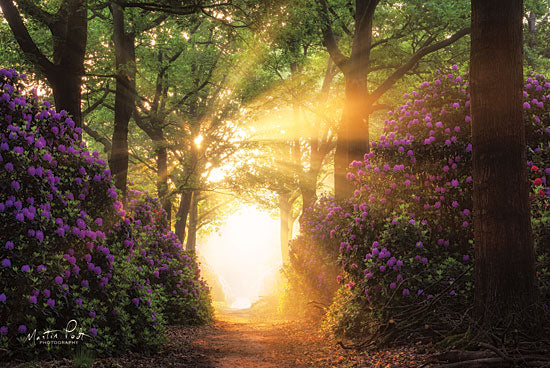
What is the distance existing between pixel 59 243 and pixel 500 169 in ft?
18.7

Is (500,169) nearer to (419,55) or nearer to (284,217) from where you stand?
(419,55)

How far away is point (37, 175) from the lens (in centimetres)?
599

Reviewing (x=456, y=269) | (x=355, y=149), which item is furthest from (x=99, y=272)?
(x=355, y=149)

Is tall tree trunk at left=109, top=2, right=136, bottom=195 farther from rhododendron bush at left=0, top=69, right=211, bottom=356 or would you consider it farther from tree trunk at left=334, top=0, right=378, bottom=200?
tree trunk at left=334, top=0, right=378, bottom=200

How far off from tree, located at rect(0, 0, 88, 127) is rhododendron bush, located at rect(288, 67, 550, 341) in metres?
6.18

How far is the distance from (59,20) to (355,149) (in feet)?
26.8

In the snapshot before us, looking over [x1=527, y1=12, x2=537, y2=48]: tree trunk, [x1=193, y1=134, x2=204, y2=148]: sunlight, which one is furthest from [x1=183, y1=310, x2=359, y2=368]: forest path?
[x1=527, y1=12, x2=537, y2=48]: tree trunk

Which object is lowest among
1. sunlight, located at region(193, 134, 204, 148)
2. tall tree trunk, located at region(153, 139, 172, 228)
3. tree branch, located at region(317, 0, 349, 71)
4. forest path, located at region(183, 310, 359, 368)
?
forest path, located at region(183, 310, 359, 368)

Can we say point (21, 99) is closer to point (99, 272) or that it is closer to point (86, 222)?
point (86, 222)

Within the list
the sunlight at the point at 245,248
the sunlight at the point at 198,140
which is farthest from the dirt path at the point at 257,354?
the sunlight at the point at 245,248

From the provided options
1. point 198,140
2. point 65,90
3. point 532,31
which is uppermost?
point 532,31

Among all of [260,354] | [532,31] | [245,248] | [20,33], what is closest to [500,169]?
[260,354]

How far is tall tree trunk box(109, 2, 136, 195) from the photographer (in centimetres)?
1220

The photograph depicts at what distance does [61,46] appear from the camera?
9734mm
